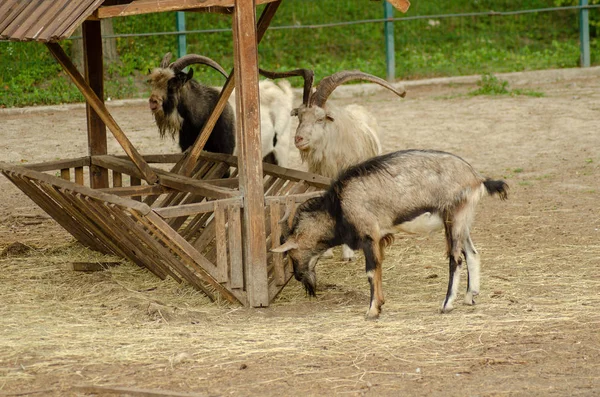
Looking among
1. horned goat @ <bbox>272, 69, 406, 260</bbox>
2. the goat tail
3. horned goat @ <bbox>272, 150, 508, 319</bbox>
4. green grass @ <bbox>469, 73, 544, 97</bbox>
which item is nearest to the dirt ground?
horned goat @ <bbox>272, 150, 508, 319</bbox>

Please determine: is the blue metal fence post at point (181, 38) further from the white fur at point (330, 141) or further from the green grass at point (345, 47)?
the white fur at point (330, 141)

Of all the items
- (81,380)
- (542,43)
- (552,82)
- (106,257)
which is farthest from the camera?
(542,43)

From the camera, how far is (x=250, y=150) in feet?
24.6

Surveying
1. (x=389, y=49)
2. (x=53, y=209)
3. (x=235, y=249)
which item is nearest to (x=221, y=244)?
(x=235, y=249)

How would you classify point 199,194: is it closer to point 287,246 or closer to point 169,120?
point 287,246

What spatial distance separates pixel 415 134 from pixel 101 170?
6.34 metres

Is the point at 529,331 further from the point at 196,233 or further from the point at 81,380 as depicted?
the point at 196,233

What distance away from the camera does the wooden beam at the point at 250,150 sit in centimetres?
739

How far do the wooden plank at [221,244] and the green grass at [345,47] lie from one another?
10052 millimetres

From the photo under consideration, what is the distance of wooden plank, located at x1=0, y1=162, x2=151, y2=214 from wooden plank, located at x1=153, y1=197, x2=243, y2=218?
0.16m

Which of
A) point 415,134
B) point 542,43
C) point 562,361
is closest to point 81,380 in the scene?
point 562,361

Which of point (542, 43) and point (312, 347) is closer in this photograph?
point (312, 347)

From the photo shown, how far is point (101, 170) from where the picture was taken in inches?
386

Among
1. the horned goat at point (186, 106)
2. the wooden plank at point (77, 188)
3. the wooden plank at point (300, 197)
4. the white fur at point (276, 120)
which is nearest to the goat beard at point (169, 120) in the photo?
the horned goat at point (186, 106)
